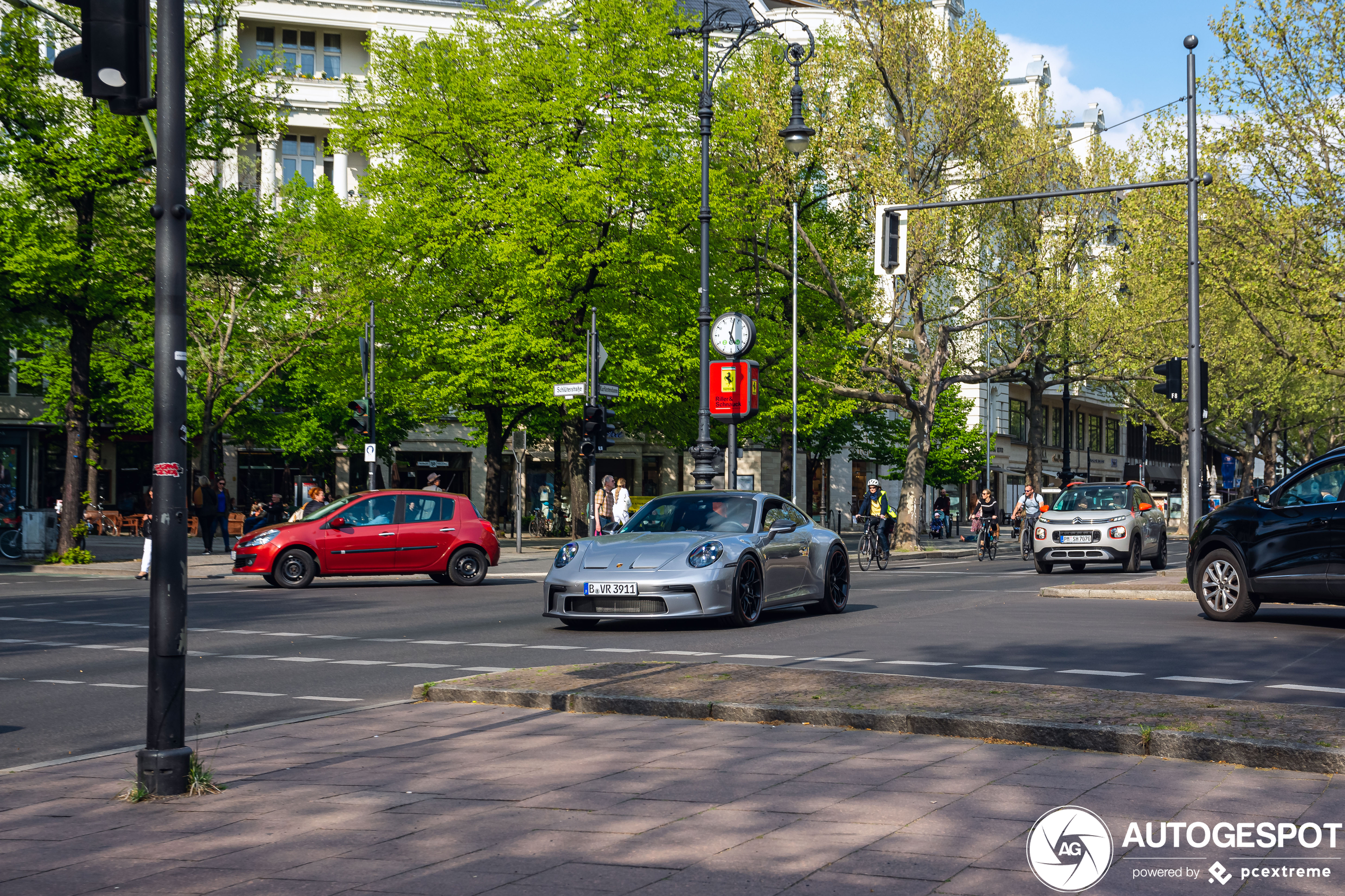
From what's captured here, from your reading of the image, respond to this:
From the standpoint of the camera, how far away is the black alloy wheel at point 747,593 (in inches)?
538

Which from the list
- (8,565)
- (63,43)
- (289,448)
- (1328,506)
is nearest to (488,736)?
(1328,506)

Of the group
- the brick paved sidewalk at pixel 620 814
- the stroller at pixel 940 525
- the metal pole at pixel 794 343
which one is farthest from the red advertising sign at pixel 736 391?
the stroller at pixel 940 525

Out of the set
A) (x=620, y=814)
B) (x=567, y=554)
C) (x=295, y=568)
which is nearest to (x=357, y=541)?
(x=295, y=568)

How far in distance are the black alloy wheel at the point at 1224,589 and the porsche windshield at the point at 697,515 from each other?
491 centimetres

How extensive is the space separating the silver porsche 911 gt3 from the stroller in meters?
35.7

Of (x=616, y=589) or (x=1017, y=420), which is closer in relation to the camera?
(x=616, y=589)

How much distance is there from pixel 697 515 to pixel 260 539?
944 cm

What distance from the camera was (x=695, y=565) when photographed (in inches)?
525

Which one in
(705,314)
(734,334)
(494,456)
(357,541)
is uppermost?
(705,314)

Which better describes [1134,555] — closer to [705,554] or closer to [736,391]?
[736,391]

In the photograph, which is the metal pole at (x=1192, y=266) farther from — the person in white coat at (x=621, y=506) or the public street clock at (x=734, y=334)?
the person in white coat at (x=621, y=506)

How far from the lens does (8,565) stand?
89.1 feet

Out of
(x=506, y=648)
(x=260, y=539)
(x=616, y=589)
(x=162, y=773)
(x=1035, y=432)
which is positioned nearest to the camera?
(x=162, y=773)

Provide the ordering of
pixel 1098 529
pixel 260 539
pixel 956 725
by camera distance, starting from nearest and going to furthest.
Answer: pixel 956 725, pixel 260 539, pixel 1098 529
